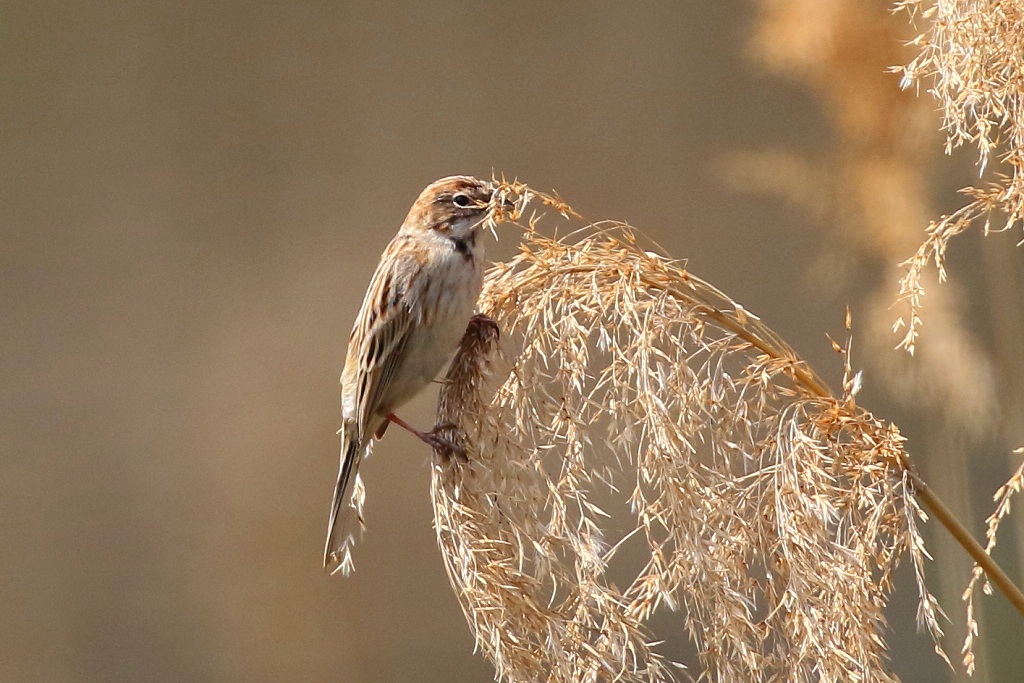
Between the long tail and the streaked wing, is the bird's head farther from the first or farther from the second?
the long tail

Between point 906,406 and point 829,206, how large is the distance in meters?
0.58

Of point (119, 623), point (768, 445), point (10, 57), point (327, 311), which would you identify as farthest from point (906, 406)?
point (10, 57)

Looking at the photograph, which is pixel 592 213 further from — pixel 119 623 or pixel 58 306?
pixel 119 623

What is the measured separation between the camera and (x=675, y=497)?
110 cm

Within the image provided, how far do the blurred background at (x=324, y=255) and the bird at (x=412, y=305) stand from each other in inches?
41.7

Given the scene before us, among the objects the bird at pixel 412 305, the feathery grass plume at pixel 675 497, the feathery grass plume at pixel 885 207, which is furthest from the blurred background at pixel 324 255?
the feathery grass plume at pixel 675 497

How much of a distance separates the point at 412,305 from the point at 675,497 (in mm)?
740

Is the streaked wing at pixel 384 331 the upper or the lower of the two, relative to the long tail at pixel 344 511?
upper

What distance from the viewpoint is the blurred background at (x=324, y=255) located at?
280 cm

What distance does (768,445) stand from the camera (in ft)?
3.78

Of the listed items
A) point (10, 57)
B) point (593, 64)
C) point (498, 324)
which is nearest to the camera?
point (498, 324)

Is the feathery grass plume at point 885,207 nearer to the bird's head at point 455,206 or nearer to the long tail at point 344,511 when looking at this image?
the bird's head at point 455,206

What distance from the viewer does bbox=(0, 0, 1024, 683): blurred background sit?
2797mm

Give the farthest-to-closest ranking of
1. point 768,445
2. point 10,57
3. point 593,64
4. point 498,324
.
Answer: point 593,64, point 10,57, point 498,324, point 768,445
